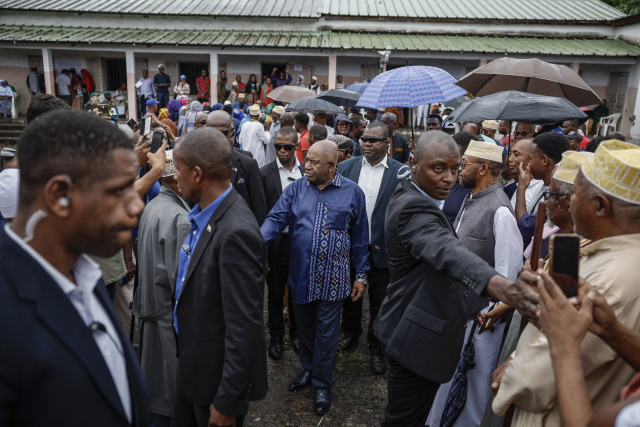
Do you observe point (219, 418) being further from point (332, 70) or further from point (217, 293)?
point (332, 70)

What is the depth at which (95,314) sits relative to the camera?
148 cm

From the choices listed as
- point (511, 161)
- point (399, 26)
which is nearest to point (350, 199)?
point (511, 161)

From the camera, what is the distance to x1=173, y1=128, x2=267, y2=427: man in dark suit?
228 centimetres

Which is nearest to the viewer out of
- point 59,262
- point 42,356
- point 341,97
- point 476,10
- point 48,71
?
point 42,356

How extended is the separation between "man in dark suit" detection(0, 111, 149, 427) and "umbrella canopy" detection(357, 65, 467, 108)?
503 centimetres

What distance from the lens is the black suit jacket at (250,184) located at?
499cm

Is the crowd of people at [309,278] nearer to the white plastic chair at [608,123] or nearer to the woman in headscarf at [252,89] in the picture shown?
the woman in headscarf at [252,89]

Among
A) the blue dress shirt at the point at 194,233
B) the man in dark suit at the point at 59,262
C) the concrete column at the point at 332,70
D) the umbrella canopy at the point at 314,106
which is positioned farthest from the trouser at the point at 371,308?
the concrete column at the point at 332,70

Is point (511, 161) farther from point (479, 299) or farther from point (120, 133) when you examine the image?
point (120, 133)

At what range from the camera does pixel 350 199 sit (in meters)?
4.15

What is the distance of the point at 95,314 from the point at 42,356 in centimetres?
26

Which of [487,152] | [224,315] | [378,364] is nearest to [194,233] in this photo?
[224,315]

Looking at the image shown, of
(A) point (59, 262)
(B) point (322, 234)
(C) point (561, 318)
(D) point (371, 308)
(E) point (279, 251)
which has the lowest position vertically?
(D) point (371, 308)

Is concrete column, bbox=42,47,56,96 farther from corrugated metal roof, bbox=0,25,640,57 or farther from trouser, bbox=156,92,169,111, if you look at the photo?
trouser, bbox=156,92,169,111
